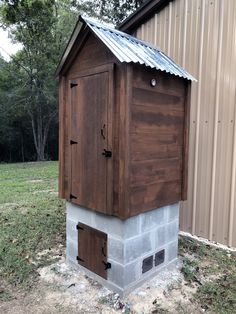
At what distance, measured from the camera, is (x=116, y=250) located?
2465 mm

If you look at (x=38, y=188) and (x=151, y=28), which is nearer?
(x=151, y=28)

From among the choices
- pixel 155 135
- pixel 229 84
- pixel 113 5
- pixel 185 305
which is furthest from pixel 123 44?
pixel 113 5

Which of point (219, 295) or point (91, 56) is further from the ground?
point (91, 56)

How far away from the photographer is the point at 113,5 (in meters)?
11.9

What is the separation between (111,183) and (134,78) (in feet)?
3.03

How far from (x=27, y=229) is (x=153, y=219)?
7.03 feet

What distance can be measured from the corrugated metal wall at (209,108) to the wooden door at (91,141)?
1.67 meters

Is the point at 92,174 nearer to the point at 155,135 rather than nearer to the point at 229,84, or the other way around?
the point at 155,135

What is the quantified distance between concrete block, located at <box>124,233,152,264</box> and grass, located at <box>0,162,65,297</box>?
1051 millimetres

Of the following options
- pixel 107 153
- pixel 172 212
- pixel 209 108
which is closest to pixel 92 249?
pixel 172 212

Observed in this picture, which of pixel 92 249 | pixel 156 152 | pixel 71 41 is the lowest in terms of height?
pixel 92 249

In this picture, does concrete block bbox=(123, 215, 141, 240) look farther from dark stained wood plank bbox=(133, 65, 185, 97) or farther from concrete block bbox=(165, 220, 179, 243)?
dark stained wood plank bbox=(133, 65, 185, 97)

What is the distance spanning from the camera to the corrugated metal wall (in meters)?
3.28

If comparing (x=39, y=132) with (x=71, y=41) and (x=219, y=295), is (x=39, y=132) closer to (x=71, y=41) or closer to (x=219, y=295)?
(x=71, y=41)
